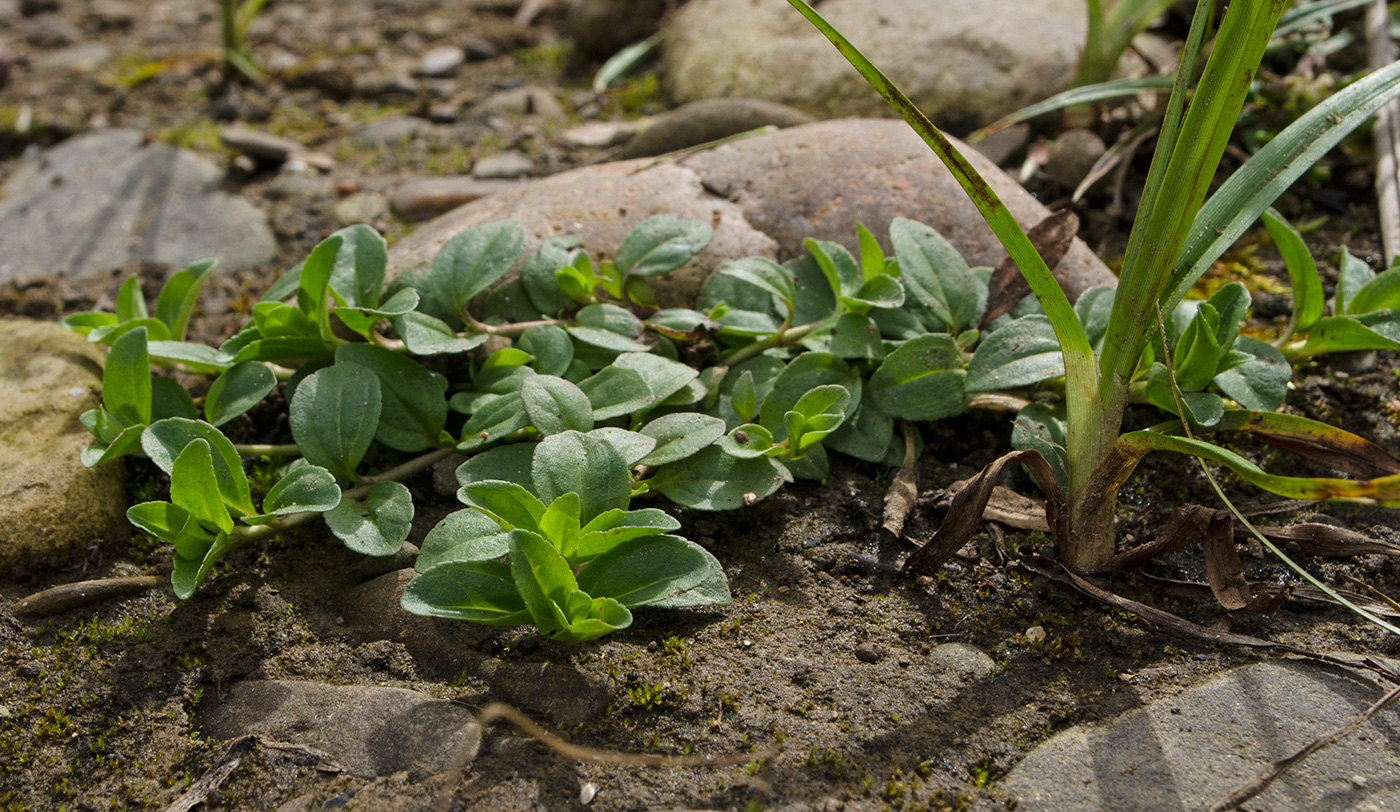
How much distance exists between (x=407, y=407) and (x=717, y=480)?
0.77 meters

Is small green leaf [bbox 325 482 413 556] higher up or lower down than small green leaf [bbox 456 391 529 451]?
lower down

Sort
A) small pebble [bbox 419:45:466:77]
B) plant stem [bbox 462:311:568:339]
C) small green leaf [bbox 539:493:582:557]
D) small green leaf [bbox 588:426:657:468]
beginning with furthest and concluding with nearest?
small pebble [bbox 419:45:466:77] < plant stem [bbox 462:311:568:339] < small green leaf [bbox 588:426:657:468] < small green leaf [bbox 539:493:582:557]

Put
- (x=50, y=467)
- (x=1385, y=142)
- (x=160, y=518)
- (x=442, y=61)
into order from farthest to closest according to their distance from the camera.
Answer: (x=442, y=61) < (x=1385, y=142) < (x=50, y=467) < (x=160, y=518)

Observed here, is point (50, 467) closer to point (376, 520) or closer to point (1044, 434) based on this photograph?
point (376, 520)

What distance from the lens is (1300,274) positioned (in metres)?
2.36

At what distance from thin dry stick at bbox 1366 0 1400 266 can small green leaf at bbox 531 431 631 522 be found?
229 cm

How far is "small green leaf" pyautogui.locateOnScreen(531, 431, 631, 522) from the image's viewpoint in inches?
75.5

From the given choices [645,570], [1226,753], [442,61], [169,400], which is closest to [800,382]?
[645,570]

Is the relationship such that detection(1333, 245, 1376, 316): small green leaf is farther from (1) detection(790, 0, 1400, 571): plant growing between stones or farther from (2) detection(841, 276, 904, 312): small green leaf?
(2) detection(841, 276, 904, 312): small green leaf

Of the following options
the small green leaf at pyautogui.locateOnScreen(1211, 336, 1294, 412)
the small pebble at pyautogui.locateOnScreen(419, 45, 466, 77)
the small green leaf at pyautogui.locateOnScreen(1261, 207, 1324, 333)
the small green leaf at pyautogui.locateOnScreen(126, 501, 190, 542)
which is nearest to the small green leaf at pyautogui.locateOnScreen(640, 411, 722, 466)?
the small green leaf at pyautogui.locateOnScreen(126, 501, 190, 542)

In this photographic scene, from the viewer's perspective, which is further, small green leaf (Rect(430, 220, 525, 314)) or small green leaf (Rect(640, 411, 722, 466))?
small green leaf (Rect(430, 220, 525, 314))

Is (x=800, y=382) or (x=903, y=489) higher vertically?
(x=800, y=382)

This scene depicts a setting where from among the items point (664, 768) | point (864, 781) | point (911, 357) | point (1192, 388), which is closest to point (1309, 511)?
point (1192, 388)

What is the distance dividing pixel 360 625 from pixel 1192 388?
6.14ft
